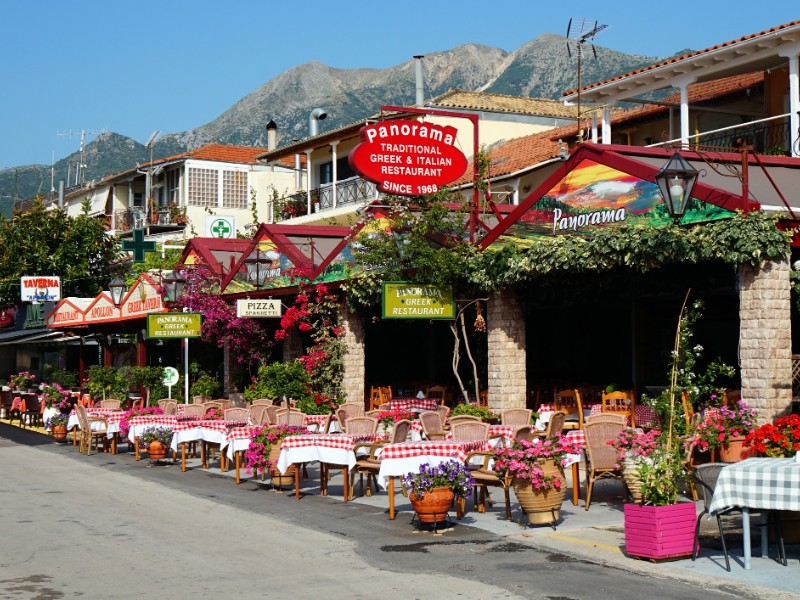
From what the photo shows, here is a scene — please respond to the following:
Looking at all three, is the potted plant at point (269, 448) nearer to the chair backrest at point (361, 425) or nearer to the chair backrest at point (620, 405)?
the chair backrest at point (361, 425)

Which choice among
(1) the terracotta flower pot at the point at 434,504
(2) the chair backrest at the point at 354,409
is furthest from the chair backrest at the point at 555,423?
(2) the chair backrest at the point at 354,409

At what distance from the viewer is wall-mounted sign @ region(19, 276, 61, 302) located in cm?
4425

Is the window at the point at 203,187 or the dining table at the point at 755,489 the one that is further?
the window at the point at 203,187

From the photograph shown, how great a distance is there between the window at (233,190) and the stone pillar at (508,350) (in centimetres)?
3682

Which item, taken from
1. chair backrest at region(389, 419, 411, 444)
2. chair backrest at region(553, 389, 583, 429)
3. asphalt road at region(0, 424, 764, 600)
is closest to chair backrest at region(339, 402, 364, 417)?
chair backrest at region(553, 389, 583, 429)

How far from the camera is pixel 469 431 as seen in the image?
49.3 feet

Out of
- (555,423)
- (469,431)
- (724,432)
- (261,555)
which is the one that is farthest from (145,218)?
(261,555)

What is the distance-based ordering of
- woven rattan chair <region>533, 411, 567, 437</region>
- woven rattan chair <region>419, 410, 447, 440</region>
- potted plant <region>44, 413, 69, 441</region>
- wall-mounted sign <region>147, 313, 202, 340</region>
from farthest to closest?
1. potted plant <region>44, 413, 69, 441</region>
2. wall-mounted sign <region>147, 313, 202, 340</region>
3. woven rattan chair <region>419, 410, 447, 440</region>
4. woven rattan chair <region>533, 411, 567, 437</region>

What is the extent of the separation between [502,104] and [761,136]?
19081 mm

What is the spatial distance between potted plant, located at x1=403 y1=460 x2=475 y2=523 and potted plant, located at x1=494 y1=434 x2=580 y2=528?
1.54ft

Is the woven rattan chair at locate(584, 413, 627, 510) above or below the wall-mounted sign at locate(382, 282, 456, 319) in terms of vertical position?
below

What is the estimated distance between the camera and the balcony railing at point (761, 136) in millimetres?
22781

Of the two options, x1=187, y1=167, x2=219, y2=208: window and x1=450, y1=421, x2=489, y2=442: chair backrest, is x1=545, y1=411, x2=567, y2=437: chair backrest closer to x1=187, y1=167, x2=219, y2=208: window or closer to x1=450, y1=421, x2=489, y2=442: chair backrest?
x1=450, y1=421, x2=489, y2=442: chair backrest

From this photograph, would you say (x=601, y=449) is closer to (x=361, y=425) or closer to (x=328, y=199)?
(x=361, y=425)
